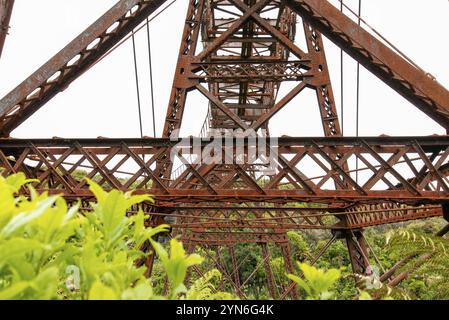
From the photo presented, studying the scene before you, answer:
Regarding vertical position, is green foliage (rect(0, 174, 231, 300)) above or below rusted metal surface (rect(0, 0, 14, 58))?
below

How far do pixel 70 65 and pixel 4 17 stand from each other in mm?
1156

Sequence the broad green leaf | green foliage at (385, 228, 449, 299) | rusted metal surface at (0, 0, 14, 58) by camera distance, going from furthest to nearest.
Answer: rusted metal surface at (0, 0, 14, 58)
green foliage at (385, 228, 449, 299)
the broad green leaf

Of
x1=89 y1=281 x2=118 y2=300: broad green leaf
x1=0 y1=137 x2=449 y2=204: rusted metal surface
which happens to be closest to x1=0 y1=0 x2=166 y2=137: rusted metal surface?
x1=0 y1=137 x2=449 y2=204: rusted metal surface

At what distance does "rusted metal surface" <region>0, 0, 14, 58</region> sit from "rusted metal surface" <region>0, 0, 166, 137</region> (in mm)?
652

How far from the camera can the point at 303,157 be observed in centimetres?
611

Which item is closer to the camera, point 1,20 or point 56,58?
→ point 1,20

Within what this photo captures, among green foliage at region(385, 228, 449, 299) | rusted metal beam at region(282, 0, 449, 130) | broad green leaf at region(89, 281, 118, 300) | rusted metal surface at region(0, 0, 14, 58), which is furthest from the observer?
rusted metal beam at region(282, 0, 449, 130)

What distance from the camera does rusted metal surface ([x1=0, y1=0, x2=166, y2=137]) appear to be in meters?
6.33

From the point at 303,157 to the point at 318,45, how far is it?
12.4 feet

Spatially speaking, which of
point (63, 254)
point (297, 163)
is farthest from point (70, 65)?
point (63, 254)

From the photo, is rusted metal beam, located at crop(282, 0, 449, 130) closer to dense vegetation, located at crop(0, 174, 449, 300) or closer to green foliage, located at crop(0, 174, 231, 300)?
dense vegetation, located at crop(0, 174, 449, 300)

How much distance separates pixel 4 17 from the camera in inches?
227
